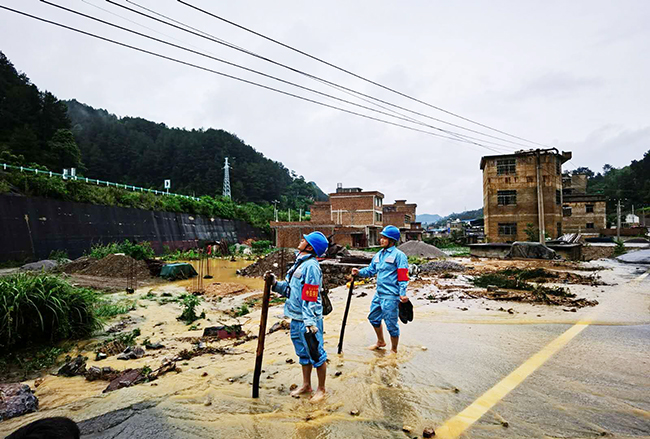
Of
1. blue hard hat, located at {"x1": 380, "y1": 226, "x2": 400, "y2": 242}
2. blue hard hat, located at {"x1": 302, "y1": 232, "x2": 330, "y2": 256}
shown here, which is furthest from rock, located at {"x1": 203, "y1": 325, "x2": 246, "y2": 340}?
blue hard hat, located at {"x1": 302, "y1": 232, "x2": 330, "y2": 256}

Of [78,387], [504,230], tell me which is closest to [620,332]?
[78,387]

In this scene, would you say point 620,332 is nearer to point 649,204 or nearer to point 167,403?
point 167,403

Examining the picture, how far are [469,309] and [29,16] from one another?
10.3 meters

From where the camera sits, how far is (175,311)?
9.30 m

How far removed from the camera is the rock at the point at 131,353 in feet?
17.7

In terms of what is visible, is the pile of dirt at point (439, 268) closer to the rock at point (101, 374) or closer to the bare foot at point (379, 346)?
the bare foot at point (379, 346)

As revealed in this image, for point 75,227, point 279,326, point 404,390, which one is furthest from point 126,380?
point 75,227

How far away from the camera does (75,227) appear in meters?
22.4

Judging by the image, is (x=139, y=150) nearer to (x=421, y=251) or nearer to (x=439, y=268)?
(x=421, y=251)

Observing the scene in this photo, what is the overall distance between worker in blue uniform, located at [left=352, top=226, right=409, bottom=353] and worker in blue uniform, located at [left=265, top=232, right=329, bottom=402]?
4.28 ft

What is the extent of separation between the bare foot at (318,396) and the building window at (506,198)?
34.4 meters

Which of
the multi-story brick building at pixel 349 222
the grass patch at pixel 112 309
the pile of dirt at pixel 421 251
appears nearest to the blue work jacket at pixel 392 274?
the grass patch at pixel 112 309

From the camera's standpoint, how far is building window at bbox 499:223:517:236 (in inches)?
1302

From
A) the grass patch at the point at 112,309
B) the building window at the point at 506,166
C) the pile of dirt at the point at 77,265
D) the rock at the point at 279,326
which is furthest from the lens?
the building window at the point at 506,166
